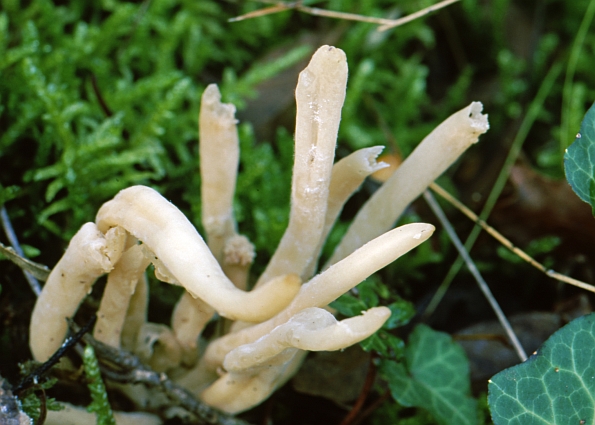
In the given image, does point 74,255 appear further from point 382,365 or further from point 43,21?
point 43,21

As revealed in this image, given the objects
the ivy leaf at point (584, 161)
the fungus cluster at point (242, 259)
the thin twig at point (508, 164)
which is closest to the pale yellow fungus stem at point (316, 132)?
the fungus cluster at point (242, 259)

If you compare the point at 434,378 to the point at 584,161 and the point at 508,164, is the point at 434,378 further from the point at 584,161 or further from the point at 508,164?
the point at 508,164

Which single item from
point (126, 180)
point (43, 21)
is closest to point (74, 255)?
point (126, 180)

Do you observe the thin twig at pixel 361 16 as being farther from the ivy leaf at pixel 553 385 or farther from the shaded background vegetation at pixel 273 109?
the ivy leaf at pixel 553 385

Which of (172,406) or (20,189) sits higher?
(20,189)

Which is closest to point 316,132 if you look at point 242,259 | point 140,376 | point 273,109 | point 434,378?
point 242,259

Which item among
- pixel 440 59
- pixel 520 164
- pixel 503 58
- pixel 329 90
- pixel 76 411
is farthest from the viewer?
pixel 440 59

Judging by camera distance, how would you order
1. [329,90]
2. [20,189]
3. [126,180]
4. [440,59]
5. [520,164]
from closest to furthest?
[329,90] → [20,189] → [126,180] → [520,164] → [440,59]
